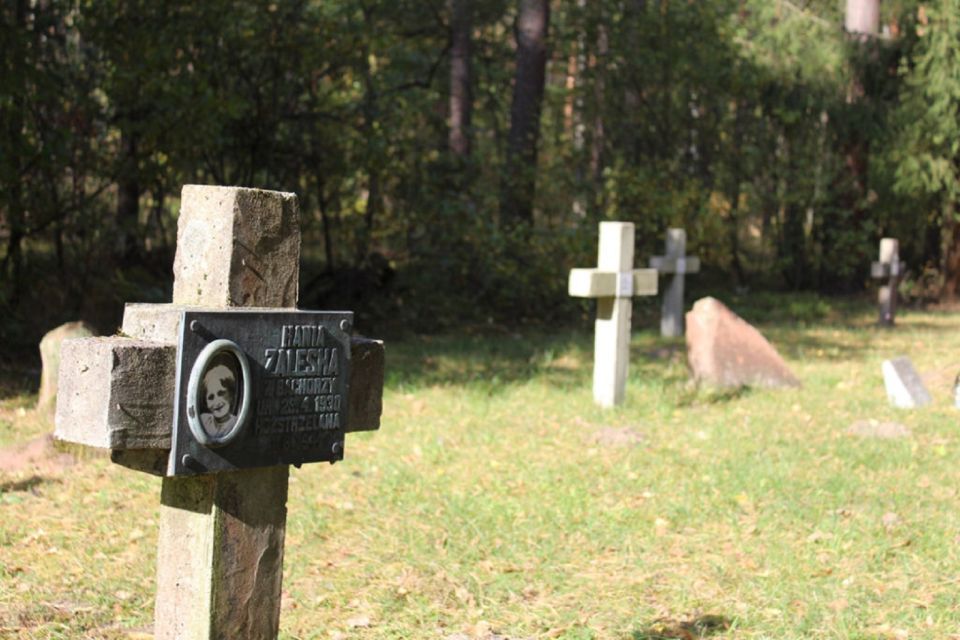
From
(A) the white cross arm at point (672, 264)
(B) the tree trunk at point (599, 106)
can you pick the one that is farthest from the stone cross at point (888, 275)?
(B) the tree trunk at point (599, 106)

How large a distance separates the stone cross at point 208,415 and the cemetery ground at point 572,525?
1637 mm

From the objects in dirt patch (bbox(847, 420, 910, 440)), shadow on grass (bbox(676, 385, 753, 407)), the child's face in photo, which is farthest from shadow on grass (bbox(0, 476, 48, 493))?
dirt patch (bbox(847, 420, 910, 440))

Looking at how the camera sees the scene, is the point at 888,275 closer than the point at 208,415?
No

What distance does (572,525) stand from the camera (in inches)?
243

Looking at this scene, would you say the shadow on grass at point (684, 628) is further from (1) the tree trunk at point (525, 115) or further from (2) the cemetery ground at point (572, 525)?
(1) the tree trunk at point (525, 115)

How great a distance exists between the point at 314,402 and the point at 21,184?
8.59m

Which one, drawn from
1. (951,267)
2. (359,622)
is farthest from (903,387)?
(951,267)

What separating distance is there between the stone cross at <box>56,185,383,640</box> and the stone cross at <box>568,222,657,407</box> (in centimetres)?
600

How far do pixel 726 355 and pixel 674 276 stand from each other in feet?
15.4

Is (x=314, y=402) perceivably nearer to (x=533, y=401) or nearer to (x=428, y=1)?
(x=533, y=401)

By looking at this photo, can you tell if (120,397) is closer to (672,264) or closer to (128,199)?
Answer: (128,199)

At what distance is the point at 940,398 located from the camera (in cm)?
949

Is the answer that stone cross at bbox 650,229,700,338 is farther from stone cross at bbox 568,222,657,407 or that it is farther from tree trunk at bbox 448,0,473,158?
tree trunk at bbox 448,0,473,158

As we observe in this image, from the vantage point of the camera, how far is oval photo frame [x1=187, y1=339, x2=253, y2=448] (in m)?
2.81
